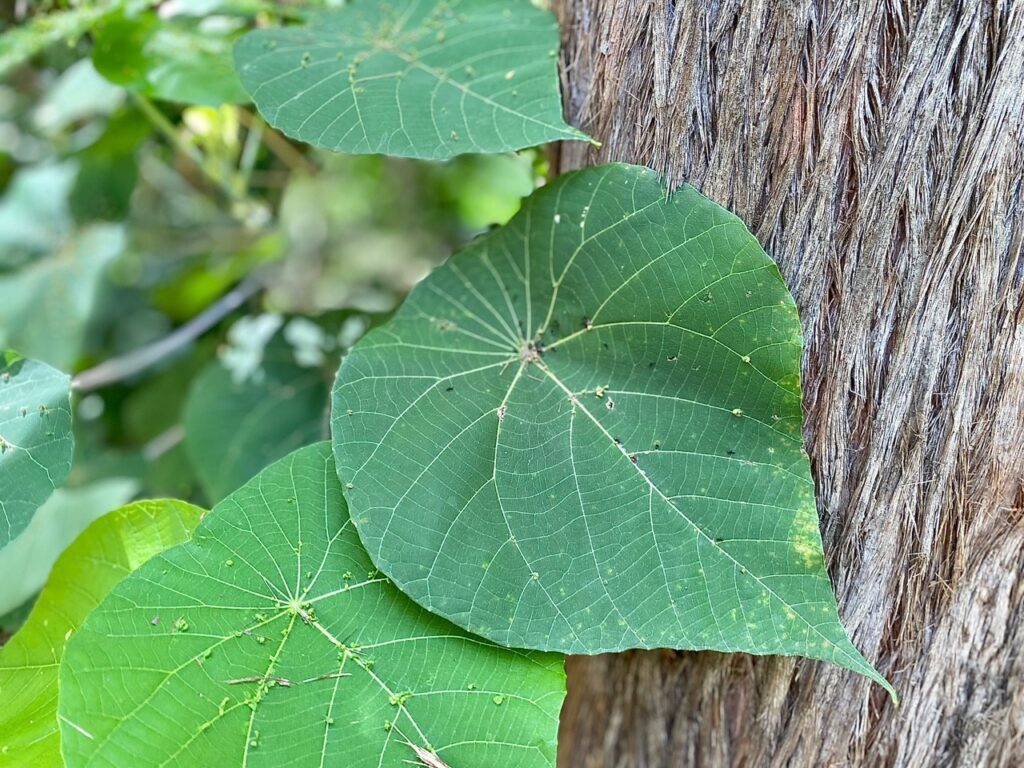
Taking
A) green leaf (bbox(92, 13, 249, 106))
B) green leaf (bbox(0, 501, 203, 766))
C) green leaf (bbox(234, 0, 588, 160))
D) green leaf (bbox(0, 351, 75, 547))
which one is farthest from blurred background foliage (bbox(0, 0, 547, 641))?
green leaf (bbox(0, 351, 75, 547))

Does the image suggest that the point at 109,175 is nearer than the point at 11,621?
No

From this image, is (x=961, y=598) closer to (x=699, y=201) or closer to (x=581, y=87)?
(x=699, y=201)

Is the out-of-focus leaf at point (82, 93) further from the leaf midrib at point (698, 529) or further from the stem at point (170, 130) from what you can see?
the leaf midrib at point (698, 529)

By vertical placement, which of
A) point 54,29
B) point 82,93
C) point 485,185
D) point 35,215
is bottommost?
point 485,185

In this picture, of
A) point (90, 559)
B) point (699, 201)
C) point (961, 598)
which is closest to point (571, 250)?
point (699, 201)

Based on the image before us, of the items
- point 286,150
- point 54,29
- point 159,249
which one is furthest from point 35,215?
point 54,29

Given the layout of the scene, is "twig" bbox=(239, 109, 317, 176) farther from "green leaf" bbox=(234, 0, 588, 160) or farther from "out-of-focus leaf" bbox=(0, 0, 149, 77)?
"green leaf" bbox=(234, 0, 588, 160)

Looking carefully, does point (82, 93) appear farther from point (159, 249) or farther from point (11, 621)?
point (11, 621)
